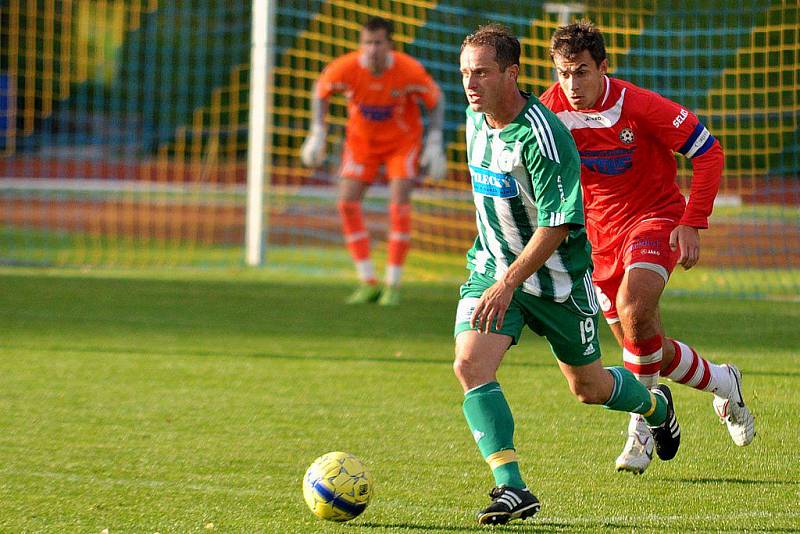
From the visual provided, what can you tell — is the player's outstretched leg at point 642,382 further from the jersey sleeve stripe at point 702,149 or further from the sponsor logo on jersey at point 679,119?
the sponsor logo on jersey at point 679,119

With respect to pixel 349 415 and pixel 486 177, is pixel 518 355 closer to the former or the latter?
pixel 349 415

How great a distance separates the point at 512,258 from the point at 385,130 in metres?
5.67

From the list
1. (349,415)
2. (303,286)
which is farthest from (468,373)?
(303,286)

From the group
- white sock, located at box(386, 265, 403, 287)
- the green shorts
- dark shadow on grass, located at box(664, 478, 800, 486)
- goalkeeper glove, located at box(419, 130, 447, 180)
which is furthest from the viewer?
white sock, located at box(386, 265, 403, 287)

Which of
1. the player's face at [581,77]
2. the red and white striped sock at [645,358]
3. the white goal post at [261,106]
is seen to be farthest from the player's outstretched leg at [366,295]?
the player's face at [581,77]

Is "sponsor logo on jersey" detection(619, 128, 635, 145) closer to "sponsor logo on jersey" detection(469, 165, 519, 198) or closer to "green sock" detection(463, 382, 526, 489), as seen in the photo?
"sponsor logo on jersey" detection(469, 165, 519, 198)

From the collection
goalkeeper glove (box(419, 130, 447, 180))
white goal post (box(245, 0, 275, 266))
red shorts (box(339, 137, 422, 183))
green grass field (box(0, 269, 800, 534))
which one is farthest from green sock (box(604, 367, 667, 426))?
white goal post (box(245, 0, 275, 266))

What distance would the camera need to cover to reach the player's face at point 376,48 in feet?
31.9

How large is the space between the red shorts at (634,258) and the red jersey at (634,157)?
4 centimetres

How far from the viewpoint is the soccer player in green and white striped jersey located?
4.20 meters

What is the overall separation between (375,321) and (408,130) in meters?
1.70

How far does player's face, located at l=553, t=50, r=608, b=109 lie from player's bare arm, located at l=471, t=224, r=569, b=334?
3.47ft

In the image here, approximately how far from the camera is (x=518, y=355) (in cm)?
779

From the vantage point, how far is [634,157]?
5.30 m
